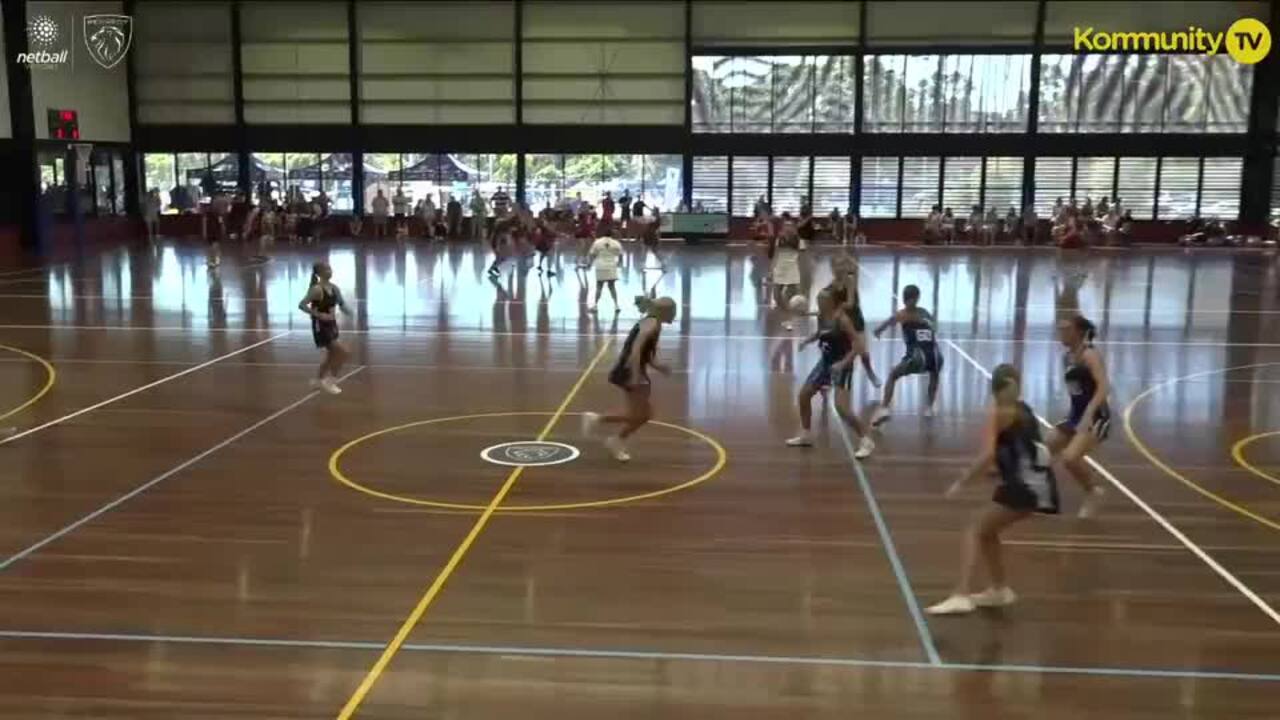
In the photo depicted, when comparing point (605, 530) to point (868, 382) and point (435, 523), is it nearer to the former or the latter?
point (435, 523)

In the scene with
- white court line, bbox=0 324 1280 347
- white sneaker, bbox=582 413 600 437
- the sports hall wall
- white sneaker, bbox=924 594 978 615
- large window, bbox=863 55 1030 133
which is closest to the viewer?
white sneaker, bbox=924 594 978 615

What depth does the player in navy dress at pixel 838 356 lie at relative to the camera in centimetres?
1096

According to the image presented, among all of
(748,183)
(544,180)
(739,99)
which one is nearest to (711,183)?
(748,183)

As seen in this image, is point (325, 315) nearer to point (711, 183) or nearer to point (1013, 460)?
point (1013, 460)

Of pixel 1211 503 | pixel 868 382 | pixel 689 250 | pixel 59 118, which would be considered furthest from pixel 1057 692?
pixel 59 118

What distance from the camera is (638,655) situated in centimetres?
655

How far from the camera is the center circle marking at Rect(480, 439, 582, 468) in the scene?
1066 centimetres

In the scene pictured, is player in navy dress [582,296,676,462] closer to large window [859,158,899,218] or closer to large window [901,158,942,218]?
large window [859,158,899,218]

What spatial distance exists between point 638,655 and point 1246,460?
7.31m

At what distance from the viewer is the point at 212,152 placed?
4247cm

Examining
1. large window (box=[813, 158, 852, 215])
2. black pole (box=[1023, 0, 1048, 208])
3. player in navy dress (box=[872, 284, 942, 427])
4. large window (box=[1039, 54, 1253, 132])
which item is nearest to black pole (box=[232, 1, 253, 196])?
large window (box=[813, 158, 852, 215])

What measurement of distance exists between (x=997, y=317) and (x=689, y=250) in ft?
59.1

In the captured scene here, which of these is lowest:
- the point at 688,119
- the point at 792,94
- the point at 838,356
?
the point at 838,356

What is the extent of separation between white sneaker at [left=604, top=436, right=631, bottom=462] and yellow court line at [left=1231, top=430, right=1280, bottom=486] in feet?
19.0
